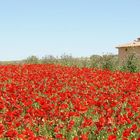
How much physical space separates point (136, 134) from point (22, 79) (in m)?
7.52

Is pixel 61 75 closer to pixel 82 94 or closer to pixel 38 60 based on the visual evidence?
pixel 82 94

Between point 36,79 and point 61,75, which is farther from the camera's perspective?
point 61,75

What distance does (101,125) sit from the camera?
7.08 m

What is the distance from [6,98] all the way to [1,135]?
3319 mm

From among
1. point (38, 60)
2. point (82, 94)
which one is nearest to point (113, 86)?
point (82, 94)

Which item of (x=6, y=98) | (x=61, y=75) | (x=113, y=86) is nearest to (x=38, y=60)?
(x=61, y=75)

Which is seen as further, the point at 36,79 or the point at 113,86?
the point at 36,79

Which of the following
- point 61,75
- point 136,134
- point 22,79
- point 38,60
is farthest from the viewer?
point 38,60

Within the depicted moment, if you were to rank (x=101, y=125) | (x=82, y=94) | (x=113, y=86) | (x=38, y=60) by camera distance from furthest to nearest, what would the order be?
(x=38, y=60) < (x=113, y=86) < (x=82, y=94) < (x=101, y=125)

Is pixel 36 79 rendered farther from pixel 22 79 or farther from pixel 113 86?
pixel 113 86

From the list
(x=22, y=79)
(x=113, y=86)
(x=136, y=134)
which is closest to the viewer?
(x=136, y=134)

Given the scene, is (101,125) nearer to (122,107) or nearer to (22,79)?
(122,107)

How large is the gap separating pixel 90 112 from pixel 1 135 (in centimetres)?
319

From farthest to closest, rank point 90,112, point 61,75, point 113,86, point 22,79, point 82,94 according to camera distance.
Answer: point 61,75 → point 22,79 → point 113,86 → point 82,94 → point 90,112
